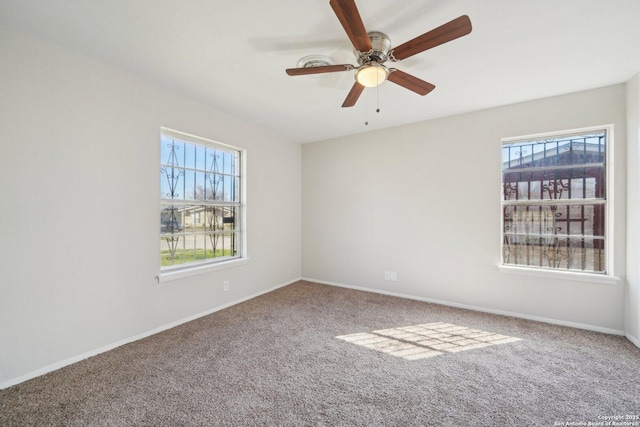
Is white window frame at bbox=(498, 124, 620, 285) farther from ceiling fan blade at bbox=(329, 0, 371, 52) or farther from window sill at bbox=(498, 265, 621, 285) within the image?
ceiling fan blade at bbox=(329, 0, 371, 52)

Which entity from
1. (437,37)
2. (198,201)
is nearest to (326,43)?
(437,37)

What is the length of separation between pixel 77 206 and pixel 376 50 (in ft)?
8.95

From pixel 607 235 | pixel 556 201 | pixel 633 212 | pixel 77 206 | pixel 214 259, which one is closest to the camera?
pixel 77 206

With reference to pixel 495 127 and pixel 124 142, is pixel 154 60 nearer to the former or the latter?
pixel 124 142

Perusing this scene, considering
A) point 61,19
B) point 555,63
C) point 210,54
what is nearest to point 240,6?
point 210,54

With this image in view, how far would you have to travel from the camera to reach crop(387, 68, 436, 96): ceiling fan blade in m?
1.97

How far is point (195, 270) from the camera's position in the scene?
308 cm

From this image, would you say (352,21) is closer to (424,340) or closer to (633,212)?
(424,340)

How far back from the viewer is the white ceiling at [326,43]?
5.52ft

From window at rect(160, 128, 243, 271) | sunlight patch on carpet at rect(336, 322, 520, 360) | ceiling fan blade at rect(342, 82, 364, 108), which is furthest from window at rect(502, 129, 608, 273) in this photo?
window at rect(160, 128, 243, 271)

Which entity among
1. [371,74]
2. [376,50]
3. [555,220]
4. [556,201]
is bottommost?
[555,220]

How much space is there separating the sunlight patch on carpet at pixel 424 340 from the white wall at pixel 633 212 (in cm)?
109

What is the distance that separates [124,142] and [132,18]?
1.14 m

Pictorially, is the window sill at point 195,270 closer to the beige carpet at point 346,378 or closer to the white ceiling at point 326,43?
the beige carpet at point 346,378
